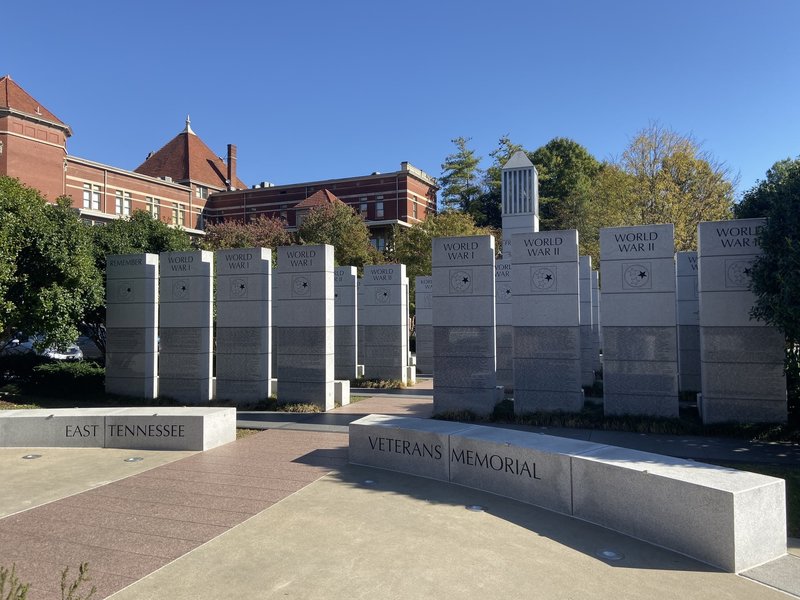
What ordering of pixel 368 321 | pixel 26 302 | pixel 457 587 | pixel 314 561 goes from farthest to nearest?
1. pixel 368 321
2. pixel 26 302
3. pixel 314 561
4. pixel 457 587

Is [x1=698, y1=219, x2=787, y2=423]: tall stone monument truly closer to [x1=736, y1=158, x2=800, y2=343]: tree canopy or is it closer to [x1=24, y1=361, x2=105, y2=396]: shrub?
[x1=736, y1=158, x2=800, y2=343]: tree canopy

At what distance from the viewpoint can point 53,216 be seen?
15.2m

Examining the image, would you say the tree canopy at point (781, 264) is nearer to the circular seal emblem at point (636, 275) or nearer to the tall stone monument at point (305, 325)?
the circular seal emblem at point (636, 275)

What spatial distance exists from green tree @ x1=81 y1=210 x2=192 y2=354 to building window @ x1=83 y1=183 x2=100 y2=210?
3475 centimetres

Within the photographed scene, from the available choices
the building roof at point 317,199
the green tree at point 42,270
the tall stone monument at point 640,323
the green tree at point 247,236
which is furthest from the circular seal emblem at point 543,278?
the building roof at point 317,199

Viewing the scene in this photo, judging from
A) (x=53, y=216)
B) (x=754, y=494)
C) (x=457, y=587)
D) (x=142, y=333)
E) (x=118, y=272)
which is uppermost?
(x=53, y=216)

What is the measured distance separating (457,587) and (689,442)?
7172 millimetres

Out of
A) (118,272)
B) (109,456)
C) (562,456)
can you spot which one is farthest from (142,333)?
(562,456)

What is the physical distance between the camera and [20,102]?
45594 millimetres

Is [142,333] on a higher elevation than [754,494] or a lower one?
higher

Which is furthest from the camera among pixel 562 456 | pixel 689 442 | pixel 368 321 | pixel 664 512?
pixel 368 321

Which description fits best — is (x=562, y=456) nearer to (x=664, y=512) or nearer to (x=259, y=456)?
(x=664, y=512)

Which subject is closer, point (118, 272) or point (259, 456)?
point (259, 456)

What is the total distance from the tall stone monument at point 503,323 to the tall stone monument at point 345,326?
5.17 m
